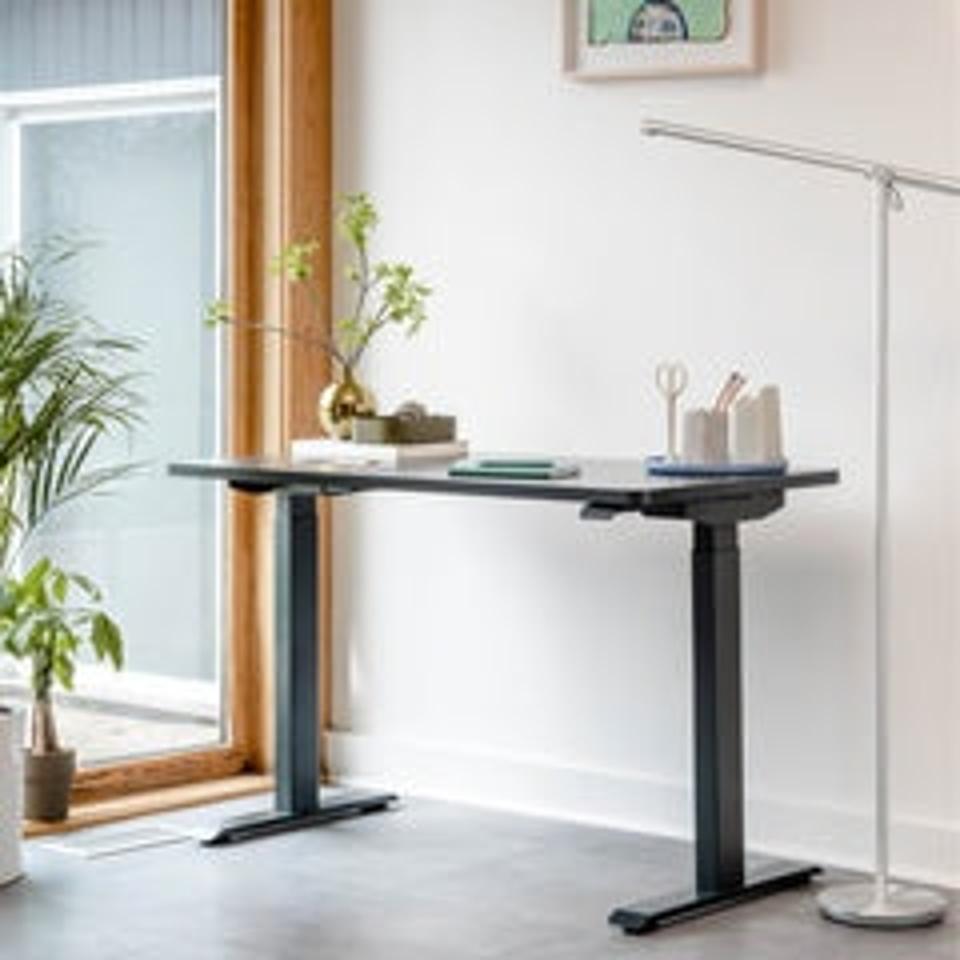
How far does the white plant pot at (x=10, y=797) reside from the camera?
15.1 ft

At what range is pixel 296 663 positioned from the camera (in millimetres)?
5172

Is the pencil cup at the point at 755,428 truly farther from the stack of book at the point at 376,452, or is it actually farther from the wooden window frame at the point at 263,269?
the wooden window frame at the point at 263,269

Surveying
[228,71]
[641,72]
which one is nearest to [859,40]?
[641,72]

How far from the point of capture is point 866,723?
478cm

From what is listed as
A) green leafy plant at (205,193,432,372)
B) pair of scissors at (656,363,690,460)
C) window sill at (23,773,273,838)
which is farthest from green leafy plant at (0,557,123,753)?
pair of scissors at (656,363,690,460)

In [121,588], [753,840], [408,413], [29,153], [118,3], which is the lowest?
[753,840]

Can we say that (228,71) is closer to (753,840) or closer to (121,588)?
(121,588)

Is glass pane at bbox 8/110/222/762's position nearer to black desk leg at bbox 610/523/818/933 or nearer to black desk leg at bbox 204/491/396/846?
black desk leg at bbox 204/491/396/846

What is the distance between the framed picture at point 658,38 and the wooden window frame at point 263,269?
69 cm

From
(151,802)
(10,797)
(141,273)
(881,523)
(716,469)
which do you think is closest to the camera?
(881,523)

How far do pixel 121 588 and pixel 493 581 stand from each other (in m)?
0.82

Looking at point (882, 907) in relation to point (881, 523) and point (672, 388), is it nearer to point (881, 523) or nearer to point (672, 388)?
point (881, 523)

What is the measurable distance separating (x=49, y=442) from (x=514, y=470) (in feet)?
3.33

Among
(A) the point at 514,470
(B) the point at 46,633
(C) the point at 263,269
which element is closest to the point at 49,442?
(B) the point at 46,633
